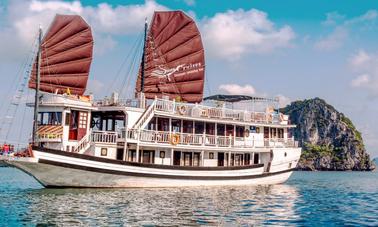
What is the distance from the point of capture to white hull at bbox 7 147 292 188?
1914 centimetres

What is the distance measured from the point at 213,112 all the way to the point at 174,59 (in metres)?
4.70

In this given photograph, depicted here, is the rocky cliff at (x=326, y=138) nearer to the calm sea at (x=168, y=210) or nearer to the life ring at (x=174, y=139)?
the life ring at (x=174, y=139)

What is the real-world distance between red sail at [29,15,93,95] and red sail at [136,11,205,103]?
458 centimetres

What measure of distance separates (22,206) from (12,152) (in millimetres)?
5133

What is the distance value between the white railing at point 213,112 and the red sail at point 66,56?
14.1 feet

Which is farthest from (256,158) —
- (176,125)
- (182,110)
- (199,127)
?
(182,110)

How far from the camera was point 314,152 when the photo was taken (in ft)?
413

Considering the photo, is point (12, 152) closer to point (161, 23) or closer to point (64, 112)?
point (64, 112)

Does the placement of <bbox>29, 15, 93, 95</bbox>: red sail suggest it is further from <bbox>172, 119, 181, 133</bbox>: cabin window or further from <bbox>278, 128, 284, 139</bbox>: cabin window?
<bbox>278, 128, 284, 139</bbox>: cabin window

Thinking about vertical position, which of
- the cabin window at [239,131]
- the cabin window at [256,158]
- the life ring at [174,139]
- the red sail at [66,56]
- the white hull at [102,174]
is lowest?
the white hull at [102,174]

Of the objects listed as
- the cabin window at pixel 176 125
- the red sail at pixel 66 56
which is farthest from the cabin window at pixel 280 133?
the red sail at pixel 66 56

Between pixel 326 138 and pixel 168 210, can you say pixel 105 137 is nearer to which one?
pixel 168 210

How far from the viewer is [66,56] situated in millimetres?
22703

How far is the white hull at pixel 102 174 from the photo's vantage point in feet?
62.8
